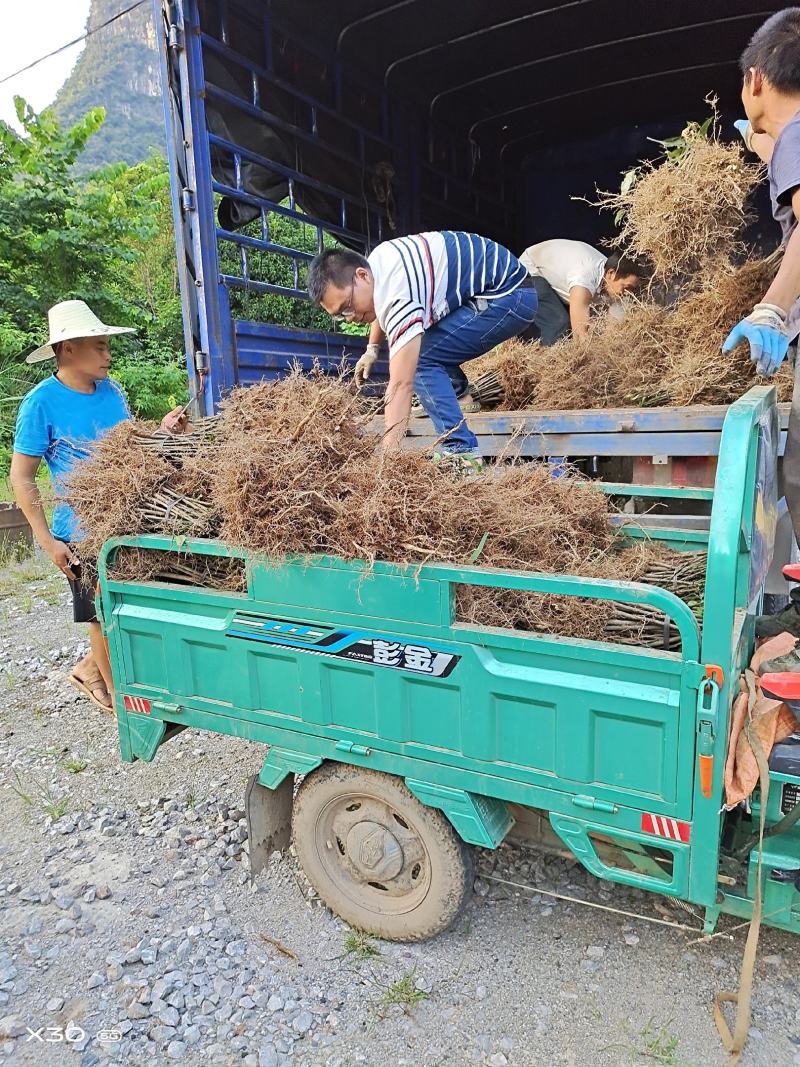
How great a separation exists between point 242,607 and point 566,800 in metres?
1.09

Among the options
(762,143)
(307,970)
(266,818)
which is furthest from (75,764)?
(762,143)

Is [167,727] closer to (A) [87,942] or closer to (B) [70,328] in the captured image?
(A) [87,942]

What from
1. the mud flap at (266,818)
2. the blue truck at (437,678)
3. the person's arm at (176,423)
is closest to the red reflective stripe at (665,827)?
the blue truck at (437,678)

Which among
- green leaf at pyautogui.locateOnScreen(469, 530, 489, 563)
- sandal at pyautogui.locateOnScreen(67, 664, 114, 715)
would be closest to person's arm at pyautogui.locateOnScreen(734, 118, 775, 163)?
green leaf at pyautogui.locateOnScreen(469, 530, 489, 563)

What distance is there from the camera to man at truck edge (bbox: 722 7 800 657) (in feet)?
7.54

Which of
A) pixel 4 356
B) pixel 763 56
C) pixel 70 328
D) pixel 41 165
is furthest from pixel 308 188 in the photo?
pixel 4 356

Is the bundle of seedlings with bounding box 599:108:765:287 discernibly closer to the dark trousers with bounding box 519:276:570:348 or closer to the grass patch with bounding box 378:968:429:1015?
the dark trousers with bounding box 519:276:570:348

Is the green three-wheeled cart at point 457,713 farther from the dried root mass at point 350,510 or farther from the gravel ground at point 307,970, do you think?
the gravel ground at point 307,970

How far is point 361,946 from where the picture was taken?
7.34 feet

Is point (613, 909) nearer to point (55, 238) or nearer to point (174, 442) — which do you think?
point (174, 442)

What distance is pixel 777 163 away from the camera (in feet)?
7.97

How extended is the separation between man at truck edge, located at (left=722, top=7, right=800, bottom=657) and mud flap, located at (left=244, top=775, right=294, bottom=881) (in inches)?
65.1

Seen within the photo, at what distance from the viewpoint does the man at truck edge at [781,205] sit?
2.30m

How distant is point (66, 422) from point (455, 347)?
1807mm
